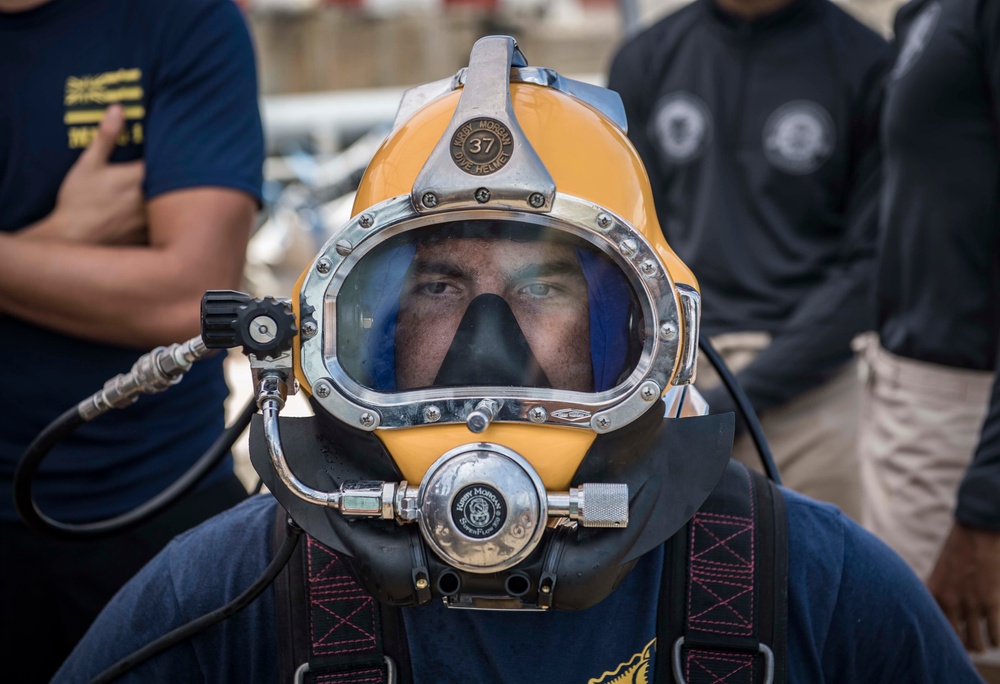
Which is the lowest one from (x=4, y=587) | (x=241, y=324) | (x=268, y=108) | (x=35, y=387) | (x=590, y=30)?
(x=4, y=587)

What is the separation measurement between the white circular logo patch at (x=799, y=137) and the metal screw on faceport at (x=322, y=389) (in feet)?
6.82

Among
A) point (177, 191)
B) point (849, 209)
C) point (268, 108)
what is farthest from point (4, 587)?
point (268, 108)

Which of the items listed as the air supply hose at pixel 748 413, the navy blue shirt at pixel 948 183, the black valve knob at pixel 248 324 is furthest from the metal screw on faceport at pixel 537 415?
the navy blue shirt at pixel 948 183

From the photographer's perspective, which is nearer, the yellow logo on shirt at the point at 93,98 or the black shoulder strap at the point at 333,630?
the black shoulder strap at the point at 333,630

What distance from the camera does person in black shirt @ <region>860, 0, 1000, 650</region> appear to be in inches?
97.3

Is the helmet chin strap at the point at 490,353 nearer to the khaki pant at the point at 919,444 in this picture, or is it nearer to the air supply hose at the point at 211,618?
the air supply hose at the point at 211,618

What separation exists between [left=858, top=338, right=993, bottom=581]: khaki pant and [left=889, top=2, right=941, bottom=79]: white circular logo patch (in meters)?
0.75

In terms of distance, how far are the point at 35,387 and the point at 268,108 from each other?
1682 cm

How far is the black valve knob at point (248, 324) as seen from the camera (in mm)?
1338

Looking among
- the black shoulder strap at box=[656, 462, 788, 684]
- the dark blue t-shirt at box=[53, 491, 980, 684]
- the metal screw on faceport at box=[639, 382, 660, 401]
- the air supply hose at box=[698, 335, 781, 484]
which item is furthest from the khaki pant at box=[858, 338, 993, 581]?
the metal screw on faceport at box=[639, 382, 660, 401]

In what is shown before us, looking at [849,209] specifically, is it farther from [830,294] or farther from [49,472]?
[49,472]

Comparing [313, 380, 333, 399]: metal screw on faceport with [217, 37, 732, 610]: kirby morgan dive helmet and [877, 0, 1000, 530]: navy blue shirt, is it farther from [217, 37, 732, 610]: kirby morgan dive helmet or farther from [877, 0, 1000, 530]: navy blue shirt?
[877, 0, 1000, 530]: navy blue shirt

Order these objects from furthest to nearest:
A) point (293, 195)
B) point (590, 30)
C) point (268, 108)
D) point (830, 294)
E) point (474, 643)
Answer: point (590, 30) < point (268, 108) < point (293, 195) < point (830, 294) < point (474, 643)

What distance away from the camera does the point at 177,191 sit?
6.42ft
